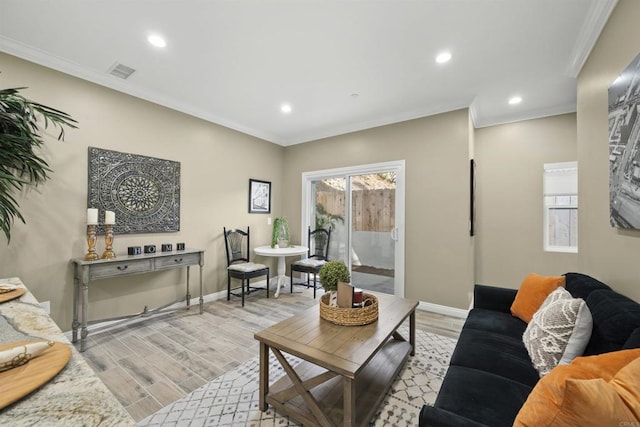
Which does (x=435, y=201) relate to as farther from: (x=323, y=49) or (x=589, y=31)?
(x=323, y=49)

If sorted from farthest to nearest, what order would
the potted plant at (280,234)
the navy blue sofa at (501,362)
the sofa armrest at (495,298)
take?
1. the potted plant at (280,234)
2. the sofa armrest at (495,298)
3. the navy blue sofa at (501,362)

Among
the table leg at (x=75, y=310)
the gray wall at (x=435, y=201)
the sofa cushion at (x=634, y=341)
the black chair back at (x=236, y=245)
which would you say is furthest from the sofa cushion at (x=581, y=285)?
the table leg at (x=75, y=310)

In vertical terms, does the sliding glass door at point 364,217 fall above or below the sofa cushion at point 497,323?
above

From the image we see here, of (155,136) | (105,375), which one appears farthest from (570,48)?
(105,375)

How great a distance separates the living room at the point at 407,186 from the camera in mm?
2230

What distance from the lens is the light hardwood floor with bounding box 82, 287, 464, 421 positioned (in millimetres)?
2020

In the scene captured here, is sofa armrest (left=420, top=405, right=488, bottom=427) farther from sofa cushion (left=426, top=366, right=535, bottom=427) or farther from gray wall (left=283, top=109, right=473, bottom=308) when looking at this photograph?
gray wall (left=283, top=109, right=473, bottom=308)

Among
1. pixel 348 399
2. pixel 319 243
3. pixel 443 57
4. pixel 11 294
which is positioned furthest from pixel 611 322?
pixel 319 243

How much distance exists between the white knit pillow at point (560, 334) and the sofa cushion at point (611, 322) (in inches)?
1.4

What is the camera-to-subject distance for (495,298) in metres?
2.39

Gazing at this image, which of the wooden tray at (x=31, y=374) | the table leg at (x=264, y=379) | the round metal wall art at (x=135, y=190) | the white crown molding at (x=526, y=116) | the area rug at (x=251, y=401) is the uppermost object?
the white crown molding at (x=526, y=116)

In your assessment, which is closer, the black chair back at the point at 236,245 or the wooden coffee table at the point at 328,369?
the wooden coffee table at the point at 328,369

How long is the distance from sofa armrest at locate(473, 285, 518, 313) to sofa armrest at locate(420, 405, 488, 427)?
169 cm

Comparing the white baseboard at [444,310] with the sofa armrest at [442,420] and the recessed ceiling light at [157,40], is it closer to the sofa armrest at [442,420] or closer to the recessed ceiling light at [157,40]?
the sofa armrest at [442,420]
